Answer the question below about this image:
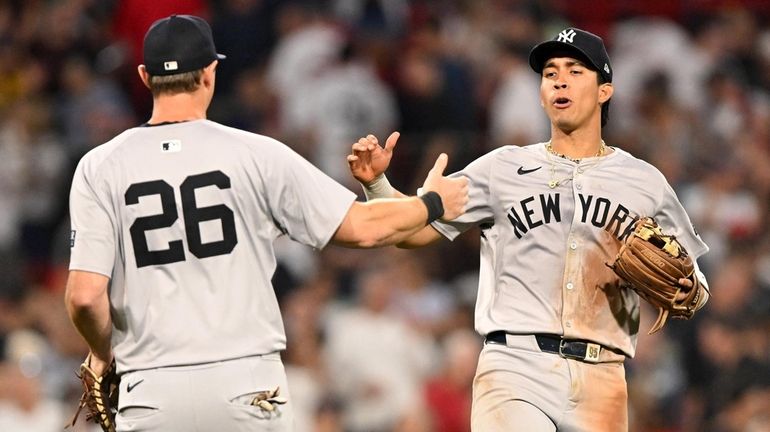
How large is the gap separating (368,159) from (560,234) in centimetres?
82

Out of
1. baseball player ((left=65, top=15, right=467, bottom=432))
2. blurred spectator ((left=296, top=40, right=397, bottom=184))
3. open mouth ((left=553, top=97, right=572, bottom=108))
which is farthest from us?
blurred spectator ((left=296, top=40, right=397, bottom=184))

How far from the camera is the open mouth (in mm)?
5758

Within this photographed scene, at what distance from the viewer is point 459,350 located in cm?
945

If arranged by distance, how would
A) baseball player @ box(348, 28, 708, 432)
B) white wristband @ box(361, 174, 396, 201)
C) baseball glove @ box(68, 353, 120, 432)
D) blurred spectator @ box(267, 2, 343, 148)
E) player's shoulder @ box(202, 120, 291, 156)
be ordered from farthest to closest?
blurred spectator @ box(267, 2, 343, 148), white wristband @ box(361, 174, 396, 201), baseball player @ box(348, 28, 708, 432), baseball glove @ box(68, 353, 120, 432), player's shoulder @ box(202, 120, 291, 156)

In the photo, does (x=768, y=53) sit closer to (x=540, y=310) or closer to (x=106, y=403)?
(x=540, y=310)

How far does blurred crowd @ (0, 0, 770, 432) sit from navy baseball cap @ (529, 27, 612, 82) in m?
3.85

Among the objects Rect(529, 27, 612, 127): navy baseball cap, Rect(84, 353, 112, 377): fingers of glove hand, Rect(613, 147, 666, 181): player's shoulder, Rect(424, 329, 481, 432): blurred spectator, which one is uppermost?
Rect(529, 27, 612, 127): navy baseball cap

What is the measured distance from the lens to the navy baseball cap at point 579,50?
5.72m

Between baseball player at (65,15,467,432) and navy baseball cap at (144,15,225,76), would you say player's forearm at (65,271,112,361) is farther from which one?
navy baseball cap at (144,15,225,76)

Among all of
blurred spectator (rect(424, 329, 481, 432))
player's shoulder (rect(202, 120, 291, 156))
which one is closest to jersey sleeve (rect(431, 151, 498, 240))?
player's shoulder (rect(202, 120, 291, 156))

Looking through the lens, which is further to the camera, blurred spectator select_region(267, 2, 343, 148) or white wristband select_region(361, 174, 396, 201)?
blurred spectator select_region(267, 2, 343, 148)

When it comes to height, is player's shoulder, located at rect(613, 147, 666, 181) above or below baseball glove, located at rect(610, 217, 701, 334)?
above

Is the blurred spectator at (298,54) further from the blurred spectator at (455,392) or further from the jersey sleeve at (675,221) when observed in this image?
the jersey sleeve at (675,221)

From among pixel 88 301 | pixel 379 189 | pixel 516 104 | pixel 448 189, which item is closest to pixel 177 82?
pixel 88 301
